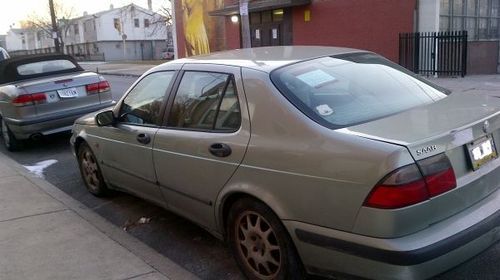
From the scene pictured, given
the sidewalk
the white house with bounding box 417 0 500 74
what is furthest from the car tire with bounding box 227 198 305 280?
the white house with bounding box 417 0 500 74

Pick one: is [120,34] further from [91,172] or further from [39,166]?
[91,172]

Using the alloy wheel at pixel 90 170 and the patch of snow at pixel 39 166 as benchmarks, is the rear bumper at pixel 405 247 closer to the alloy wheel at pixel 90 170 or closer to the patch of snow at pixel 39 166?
the alloy wheel at pixel 90 170

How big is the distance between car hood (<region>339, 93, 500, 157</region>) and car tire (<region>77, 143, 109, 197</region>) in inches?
134

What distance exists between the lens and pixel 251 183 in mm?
3230

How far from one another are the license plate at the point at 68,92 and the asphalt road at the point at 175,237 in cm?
161

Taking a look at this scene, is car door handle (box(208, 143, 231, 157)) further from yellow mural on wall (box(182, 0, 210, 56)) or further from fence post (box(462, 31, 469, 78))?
yellow mural on wall (box(182, 0, 210, 56))

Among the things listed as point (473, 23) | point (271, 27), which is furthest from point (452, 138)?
point (271, 27)

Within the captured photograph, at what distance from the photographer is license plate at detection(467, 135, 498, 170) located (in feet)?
9.50

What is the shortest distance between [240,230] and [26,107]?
574 centimetres

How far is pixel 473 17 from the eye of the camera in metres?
16.3

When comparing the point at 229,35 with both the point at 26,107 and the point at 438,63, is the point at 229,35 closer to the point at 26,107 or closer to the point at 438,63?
the point at 438,63

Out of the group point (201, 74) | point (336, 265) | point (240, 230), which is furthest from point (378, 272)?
point (201, 74)

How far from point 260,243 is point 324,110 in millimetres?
956

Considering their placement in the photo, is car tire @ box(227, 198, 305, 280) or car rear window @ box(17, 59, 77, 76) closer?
car tire @ box(227, 198, 305, 280)
